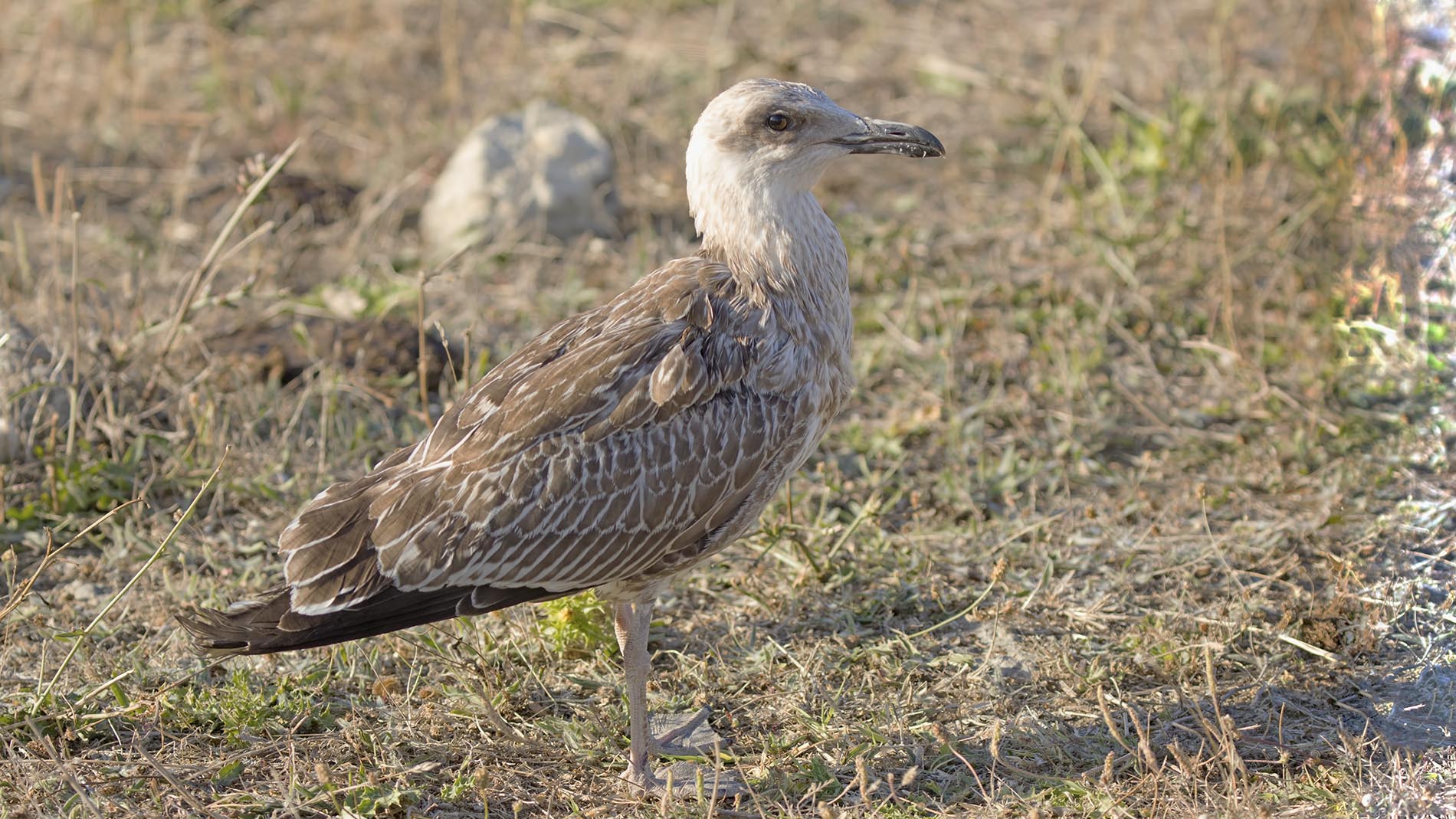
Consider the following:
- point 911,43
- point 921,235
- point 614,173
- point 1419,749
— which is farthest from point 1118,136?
point 1419,749

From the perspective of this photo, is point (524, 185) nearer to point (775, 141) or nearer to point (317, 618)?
point (775, 141)

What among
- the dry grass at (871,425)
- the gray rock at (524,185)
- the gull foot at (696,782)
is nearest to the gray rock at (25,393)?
the dry grass at (871,425)

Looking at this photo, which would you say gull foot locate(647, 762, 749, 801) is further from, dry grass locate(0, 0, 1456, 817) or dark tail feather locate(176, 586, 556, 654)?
dark tail feather locate(176, 586, 556, 654)

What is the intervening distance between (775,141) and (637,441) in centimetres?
97

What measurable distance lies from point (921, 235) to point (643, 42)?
8.46ft

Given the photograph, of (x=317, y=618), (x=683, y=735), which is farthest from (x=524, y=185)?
(x=317, y=618)

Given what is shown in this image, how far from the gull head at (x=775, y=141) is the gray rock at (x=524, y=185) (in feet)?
9.58

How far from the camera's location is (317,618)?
3.64 m

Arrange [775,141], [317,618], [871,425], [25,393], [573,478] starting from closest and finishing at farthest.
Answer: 1. [317,618]
2. [573,478]
3. [775,141]
4. [25,393]
5. [871,425]

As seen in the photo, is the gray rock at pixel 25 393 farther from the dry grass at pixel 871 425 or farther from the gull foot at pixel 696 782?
the gull foot at pixel 696 782

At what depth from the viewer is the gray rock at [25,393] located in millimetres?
5184

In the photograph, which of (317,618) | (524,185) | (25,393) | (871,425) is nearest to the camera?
(317,618)

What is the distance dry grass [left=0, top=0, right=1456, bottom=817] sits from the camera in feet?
13.6

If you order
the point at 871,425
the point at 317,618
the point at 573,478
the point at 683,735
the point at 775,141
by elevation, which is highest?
the point at 775,141
